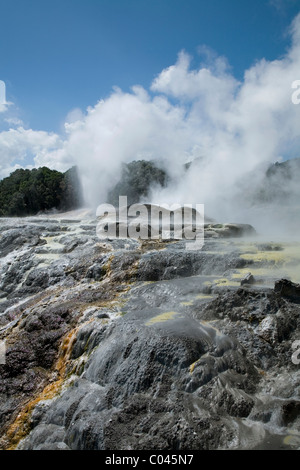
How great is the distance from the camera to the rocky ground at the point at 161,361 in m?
4.44

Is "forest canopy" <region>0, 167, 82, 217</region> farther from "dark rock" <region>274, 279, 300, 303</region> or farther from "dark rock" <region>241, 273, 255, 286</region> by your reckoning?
"dark rock" <region>274, 279, 300, 303</region>

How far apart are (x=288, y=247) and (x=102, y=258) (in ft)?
22.3

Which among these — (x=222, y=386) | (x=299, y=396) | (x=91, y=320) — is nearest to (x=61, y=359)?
(x=91, y=320)

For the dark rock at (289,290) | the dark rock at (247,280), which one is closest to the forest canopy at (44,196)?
the dark rock at (247,280)

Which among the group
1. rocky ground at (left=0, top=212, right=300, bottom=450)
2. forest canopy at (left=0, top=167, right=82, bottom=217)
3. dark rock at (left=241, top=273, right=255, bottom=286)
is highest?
forest canopy at (left=0, top=167, right=82, bottom=217)

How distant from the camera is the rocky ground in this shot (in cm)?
444

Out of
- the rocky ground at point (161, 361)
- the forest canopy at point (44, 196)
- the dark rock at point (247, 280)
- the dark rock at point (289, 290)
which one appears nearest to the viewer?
the rocky ground at point (161, 361)

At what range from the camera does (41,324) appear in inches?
325

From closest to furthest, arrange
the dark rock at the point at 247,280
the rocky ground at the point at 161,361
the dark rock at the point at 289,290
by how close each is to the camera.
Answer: the rocky ground at the point at 161,361 < the dark rock at the point at 289,290 < the dark rock at the point at 247,280

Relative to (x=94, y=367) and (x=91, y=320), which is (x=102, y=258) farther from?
(x=94, y=367)

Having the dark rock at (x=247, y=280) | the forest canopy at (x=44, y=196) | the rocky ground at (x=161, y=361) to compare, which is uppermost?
the forest canopy at (x=44, y=196)

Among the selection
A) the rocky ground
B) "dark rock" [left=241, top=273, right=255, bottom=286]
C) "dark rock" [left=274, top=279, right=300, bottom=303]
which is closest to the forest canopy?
the rocky ground

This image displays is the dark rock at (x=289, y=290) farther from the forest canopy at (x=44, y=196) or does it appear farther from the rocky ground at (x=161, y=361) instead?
the forest canopy at (x=44, y=196)

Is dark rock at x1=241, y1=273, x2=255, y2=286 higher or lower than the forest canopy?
lower
